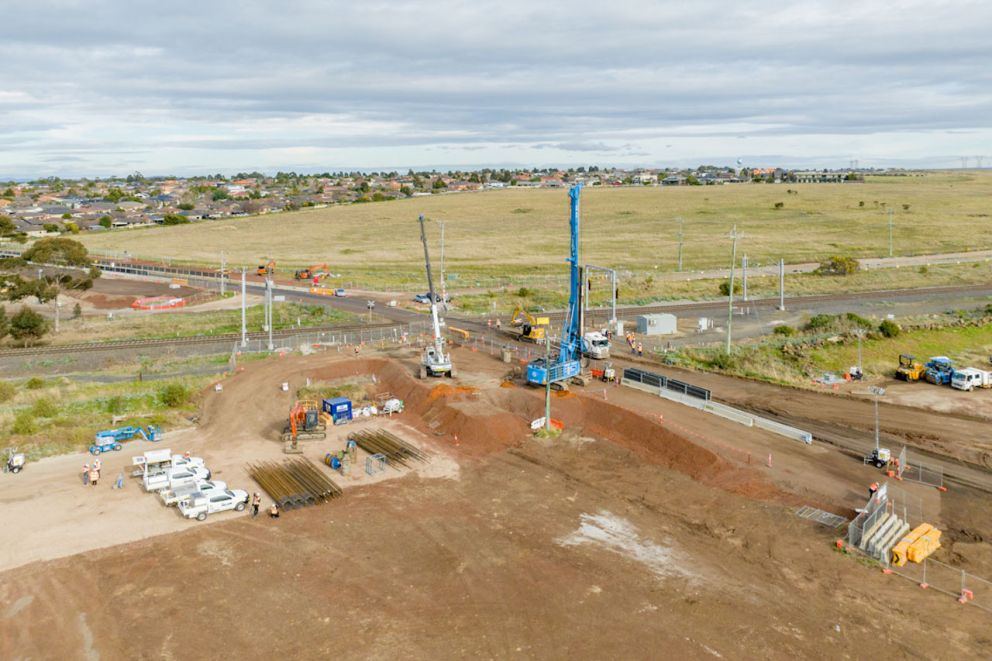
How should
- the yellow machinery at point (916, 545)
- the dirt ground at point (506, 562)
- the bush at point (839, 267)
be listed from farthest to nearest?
the bush at point (839, 267), the yellow machinery at point (916, 545), the dirt ground at point (506, 562)

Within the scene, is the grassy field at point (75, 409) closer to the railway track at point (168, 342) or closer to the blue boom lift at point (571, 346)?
the railway track at point (168, 342)

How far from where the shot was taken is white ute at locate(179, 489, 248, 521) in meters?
35.5

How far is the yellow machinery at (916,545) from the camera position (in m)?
30.5

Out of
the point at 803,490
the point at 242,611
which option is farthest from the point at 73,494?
the point at 803,490

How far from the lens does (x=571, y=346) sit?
55875 mm

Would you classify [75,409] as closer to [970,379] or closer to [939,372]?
[939,372]

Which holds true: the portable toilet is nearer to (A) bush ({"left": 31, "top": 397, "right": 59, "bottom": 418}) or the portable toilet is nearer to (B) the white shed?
(A) bush ({"left": 31, "top": 397, "right": 59, "bottom": 418})

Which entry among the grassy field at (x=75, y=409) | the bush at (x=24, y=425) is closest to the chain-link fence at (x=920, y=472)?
the grassy field at (x=75, y=409)

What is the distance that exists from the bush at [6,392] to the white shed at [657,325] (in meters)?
53.7

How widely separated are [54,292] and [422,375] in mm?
55639

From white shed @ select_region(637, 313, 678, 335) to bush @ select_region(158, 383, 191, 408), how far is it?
42.4m

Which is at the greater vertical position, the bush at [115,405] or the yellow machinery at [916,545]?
the bush at [115,405]

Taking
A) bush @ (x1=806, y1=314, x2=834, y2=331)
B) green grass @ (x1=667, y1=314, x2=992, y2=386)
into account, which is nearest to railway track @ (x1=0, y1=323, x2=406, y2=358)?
green grass @ (x1=667, y1=314, x2=992, y2=386)

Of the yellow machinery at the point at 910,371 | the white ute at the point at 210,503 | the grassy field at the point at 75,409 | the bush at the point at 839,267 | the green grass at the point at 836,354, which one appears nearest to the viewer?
the white ute at the point at 210,503
